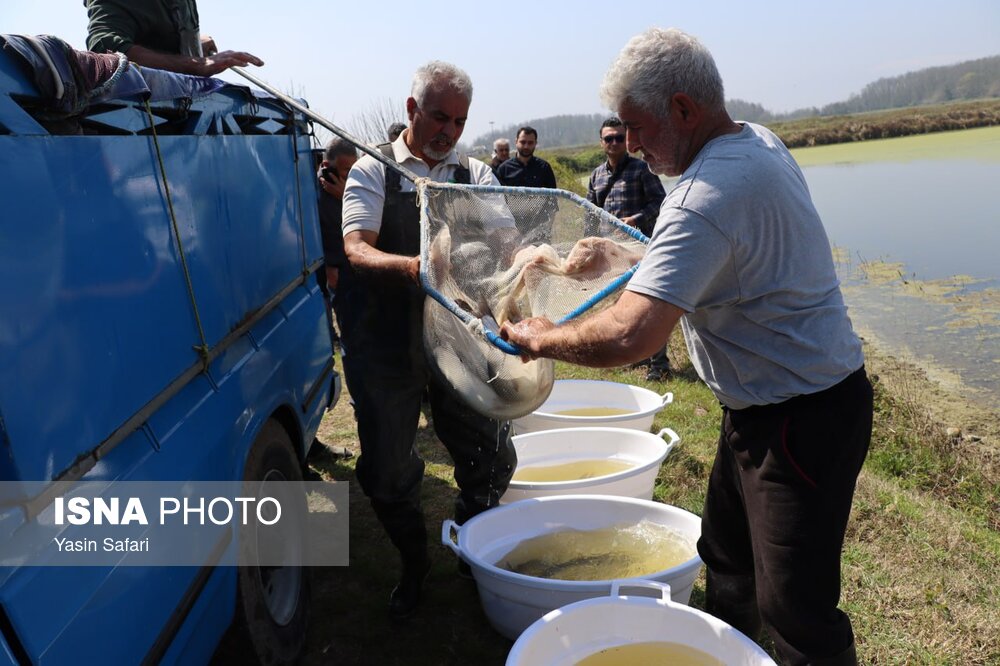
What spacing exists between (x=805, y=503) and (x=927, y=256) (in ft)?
45.0

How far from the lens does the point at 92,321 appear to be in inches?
68.0

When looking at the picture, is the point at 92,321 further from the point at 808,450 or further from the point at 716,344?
the point at 808,450

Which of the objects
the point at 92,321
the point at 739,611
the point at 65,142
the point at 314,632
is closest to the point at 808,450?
the point at 739,611

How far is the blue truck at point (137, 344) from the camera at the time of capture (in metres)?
1.46

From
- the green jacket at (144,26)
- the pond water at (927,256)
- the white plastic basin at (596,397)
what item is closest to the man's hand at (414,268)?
the green jacket at (144,26)

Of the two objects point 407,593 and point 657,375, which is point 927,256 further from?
point 407,593

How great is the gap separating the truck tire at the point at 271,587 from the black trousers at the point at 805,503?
171cm

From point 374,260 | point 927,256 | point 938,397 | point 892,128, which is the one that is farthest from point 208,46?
point 892,128

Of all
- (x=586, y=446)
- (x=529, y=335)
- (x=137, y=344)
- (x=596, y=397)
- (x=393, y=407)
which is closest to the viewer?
(x=137, y=344)

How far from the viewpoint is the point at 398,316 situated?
3119 mm

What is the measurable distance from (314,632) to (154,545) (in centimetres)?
156

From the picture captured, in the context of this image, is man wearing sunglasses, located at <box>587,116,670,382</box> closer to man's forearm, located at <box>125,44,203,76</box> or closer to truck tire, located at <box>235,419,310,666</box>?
man's forearm, located at <box>125,44,203,76</box>

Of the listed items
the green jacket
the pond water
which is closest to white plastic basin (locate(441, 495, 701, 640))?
the green jacket

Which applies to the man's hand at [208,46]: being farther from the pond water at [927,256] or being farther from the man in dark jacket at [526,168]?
the pond water at [927,256]
